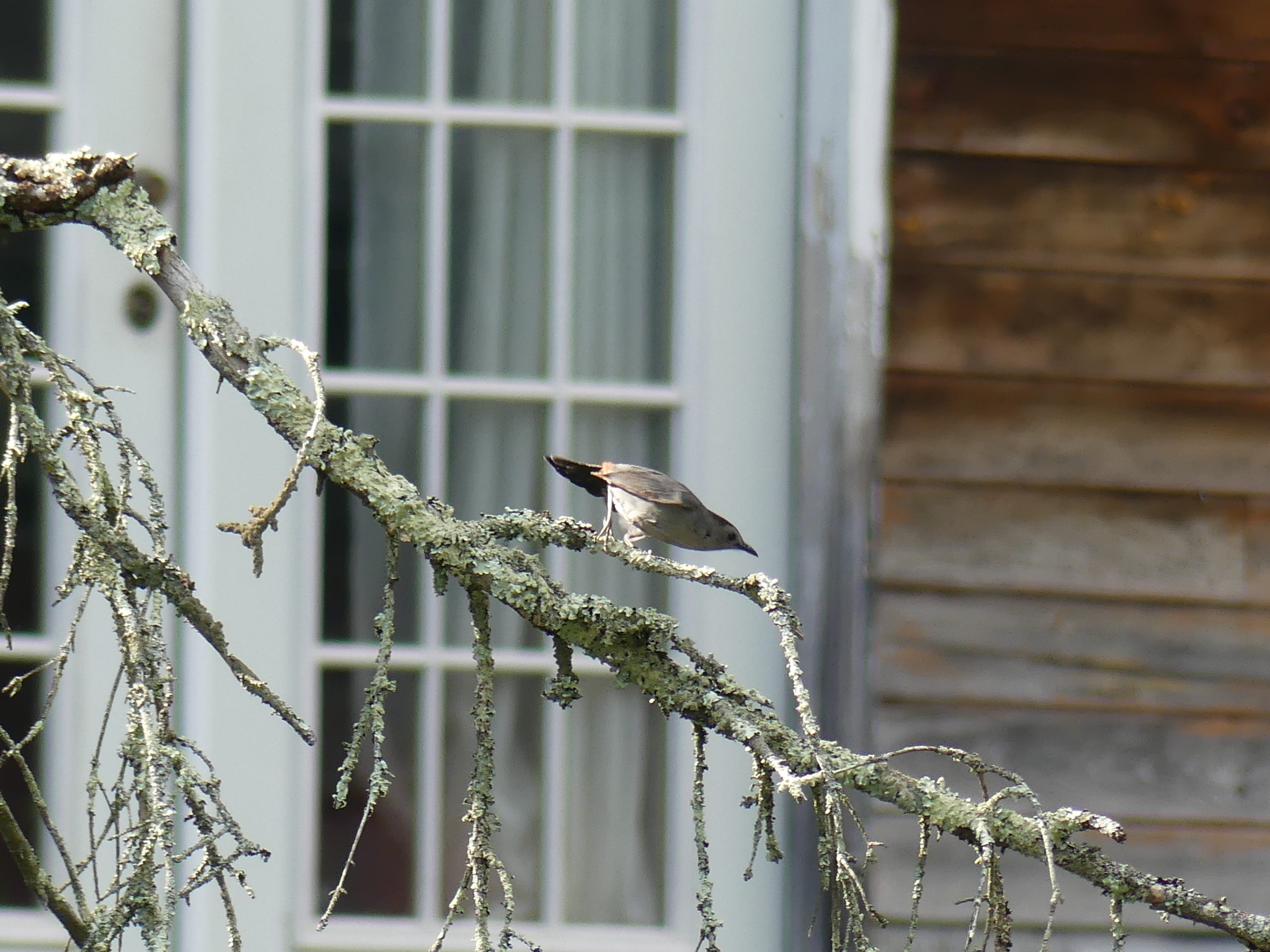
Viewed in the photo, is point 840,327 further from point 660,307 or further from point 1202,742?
point 1202,742

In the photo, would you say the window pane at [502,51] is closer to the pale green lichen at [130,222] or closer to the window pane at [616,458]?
the window pane at [616,458]

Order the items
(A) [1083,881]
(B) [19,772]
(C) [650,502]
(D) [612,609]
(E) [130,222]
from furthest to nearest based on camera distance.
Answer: (B) [19,772] → (A) [1083,881] → (C) [650,502] → (E) [130,222] → (D) [612,609]

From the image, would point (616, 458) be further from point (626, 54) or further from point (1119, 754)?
point (1119, 754)

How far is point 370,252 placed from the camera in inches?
82.4

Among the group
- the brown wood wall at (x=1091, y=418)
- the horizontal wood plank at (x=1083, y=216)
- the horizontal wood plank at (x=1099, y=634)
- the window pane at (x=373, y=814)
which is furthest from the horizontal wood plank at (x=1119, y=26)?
the window pane at (x=373, y=814)

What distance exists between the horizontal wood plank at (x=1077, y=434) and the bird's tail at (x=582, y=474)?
852mm

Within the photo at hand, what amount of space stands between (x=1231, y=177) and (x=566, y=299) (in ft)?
3.14

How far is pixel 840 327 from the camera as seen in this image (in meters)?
1.89

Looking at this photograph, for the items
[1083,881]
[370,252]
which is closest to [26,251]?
[370,252]

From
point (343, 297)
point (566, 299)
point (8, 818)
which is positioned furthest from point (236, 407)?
point (8, 818)

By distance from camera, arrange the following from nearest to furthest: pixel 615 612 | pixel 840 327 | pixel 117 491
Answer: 1. pixel 615 612
2. pixel 117 491
3. pixel 840 327

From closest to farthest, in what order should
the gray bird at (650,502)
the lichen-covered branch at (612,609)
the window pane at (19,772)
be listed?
1. the lichen-covered branch at (612,609)
2. the gray bird at (650,502)
3. the window pane at (19,772)

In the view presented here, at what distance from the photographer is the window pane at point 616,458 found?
2061 millimetres

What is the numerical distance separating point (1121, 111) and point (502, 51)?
90 cm
